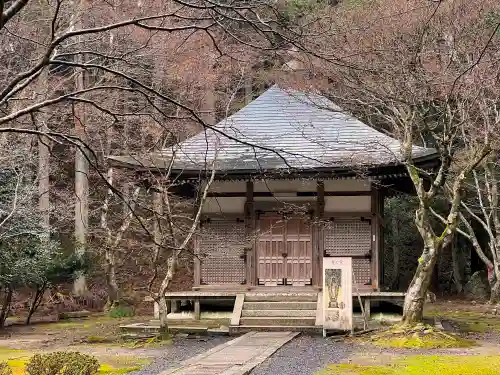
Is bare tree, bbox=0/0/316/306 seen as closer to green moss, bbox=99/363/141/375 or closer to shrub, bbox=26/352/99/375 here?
green moss, bbox=99/363/141/375

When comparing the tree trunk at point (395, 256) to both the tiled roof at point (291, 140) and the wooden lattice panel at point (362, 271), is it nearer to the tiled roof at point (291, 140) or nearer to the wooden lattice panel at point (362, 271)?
the tiled roof at point (291, 140)

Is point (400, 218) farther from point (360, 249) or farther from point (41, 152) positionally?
point (41, 152)

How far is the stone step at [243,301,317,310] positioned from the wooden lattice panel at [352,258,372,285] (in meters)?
1.53

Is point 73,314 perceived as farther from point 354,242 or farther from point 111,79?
point 354,242

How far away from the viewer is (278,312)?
44.0 ft

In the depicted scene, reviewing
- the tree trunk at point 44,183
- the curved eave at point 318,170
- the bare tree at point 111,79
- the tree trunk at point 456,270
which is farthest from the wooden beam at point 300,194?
the tree trunk at point 456,270

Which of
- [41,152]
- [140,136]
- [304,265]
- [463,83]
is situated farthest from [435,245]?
[41,152]

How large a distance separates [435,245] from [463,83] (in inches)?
119

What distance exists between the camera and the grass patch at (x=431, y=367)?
27.2ft

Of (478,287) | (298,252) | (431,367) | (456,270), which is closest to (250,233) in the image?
(298,252)

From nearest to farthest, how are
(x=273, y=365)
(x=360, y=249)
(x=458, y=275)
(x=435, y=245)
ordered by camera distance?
(x=273, y=365)
(x=435, y=245)
(x=360, y=249)
(x=458, y=275)

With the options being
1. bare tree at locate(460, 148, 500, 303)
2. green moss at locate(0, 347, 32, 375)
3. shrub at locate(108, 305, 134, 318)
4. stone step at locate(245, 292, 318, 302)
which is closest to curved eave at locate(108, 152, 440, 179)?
stone step at locate(245, 292, 318, 302)

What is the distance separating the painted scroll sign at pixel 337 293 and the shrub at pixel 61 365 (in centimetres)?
626

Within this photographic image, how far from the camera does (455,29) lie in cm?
1218
